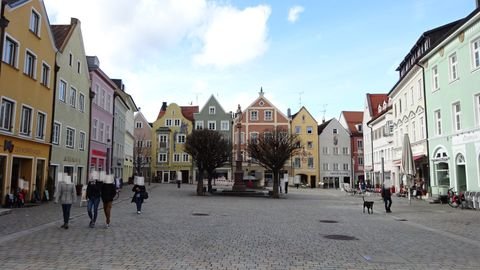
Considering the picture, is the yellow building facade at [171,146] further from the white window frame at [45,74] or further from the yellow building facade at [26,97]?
the yellow building facade at [26,97]

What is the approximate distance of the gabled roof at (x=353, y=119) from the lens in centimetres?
7331

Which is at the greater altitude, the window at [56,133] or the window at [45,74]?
the window at [45,74]

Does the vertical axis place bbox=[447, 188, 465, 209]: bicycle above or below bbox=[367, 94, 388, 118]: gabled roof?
below

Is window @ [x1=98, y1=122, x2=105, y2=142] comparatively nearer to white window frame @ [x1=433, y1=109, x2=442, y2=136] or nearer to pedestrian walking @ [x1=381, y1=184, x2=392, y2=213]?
pedestrian walking @ [x1=381, y1=184, x2=392, y2=213]

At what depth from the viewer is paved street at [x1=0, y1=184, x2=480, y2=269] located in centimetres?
823

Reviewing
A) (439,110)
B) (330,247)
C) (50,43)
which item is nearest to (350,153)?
(439,110)

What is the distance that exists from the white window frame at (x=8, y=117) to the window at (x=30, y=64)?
7.44 ft

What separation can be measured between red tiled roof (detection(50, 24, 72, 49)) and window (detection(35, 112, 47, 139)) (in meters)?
5.34

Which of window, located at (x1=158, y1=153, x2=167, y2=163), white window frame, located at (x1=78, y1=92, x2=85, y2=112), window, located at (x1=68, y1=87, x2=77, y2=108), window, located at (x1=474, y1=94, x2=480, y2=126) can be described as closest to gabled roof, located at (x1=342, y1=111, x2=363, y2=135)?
window, located at (x1=158, y1=153, x2=167, y2=163)

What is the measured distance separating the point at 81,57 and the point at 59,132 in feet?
22.6

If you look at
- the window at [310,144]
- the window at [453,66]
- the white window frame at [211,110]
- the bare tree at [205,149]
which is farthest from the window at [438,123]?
the white window frame at [211,110]

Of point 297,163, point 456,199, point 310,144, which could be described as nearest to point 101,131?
point 456,199

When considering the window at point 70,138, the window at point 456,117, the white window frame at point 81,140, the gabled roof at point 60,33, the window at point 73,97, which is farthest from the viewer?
the white window frame at point 81,140

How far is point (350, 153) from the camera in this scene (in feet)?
233
